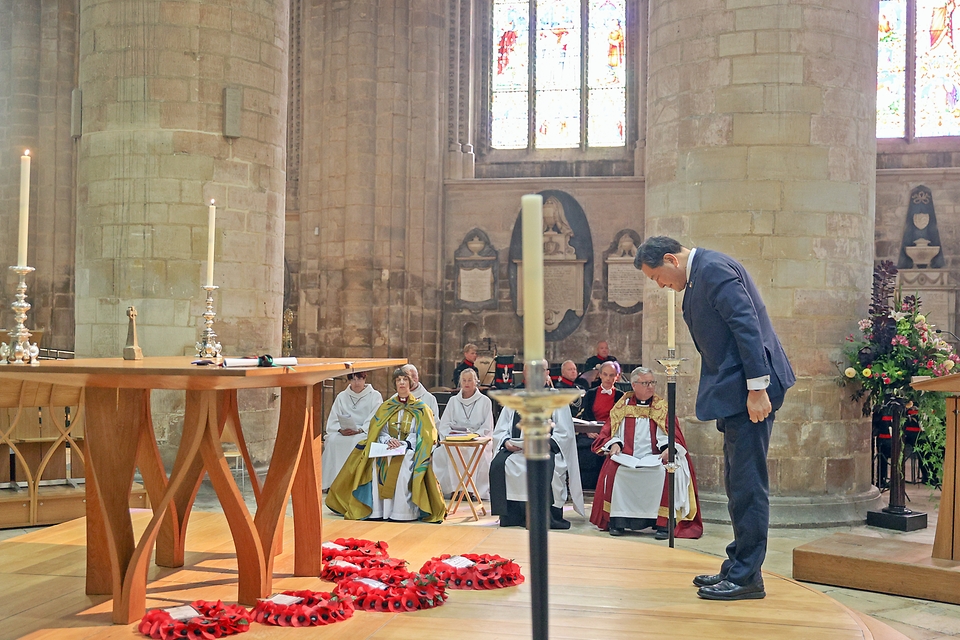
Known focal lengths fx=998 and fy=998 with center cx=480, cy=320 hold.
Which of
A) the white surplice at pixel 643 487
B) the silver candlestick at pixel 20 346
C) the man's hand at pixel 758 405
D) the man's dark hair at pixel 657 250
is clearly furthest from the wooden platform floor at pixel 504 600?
the white surplice at pixel 643 487

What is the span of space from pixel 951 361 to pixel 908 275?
270 inches

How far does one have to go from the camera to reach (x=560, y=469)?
823 cm

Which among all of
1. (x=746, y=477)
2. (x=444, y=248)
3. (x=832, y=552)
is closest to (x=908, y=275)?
(x=444, y=248)

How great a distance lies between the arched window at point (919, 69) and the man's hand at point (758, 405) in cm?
1290

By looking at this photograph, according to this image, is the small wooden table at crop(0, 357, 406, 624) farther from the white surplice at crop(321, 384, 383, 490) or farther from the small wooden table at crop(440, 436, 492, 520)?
the white surplice at crop(321, 384, 383, 490)

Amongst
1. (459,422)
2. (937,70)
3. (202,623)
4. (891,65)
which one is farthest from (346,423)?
(937,70)

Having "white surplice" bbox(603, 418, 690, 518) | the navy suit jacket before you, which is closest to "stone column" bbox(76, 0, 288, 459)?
"white surplice" bbox(603, 418, 690, 518)

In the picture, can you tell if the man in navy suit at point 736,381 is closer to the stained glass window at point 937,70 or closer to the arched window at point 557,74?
the arched window at point 557,74

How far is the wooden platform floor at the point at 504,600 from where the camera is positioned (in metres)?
3.46

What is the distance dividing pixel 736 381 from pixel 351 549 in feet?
6.26

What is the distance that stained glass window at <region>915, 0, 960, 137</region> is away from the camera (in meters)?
15.2

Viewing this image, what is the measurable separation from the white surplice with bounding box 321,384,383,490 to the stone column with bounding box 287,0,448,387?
5.13 metres

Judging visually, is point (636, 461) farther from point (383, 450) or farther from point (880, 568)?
point (880, 568)

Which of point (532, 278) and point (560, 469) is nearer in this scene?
point (532, 278)
